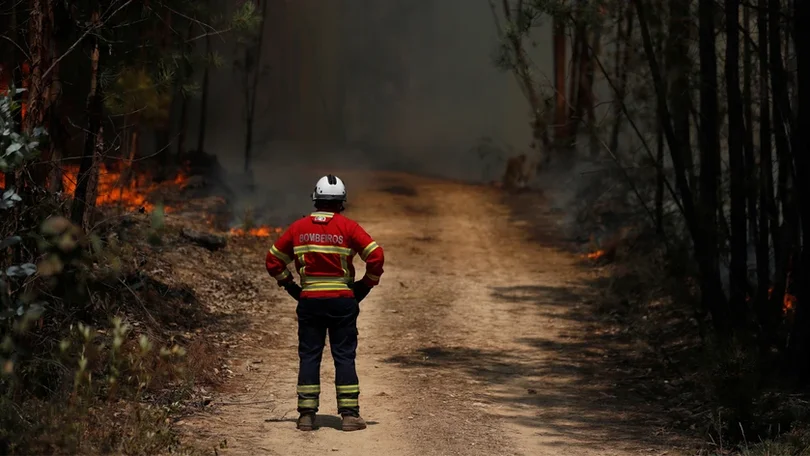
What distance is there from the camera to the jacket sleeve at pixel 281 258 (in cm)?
802

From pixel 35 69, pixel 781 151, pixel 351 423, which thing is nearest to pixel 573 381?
pixel 781 151

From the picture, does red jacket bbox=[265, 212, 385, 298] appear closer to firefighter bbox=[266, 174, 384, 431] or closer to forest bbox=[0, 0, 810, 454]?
firefighter bbox=[266, 174, 384, 431]

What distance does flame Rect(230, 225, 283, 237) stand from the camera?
2078cm

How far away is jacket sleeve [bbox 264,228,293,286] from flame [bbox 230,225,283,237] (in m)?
12.7

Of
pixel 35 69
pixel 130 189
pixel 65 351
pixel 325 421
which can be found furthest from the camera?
pixel 130 189

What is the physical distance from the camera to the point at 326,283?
7.98m

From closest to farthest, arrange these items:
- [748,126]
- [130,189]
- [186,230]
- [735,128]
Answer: [735,128] → [748,126] → [186,230] → [130,189]

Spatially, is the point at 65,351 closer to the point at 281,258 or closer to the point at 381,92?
the point at 281,258

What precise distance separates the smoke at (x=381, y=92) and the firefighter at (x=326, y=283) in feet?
101

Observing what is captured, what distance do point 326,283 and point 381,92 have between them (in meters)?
36.5

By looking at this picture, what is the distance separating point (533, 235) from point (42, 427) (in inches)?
696

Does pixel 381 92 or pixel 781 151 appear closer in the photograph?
pixel 781 151

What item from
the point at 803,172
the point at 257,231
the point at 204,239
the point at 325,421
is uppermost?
the point at 803,172

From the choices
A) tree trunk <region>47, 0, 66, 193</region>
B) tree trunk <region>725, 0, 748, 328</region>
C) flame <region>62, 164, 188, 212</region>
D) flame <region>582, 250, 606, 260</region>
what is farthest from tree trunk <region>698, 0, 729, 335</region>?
flame <region>62, 164, 188, 212</region>
